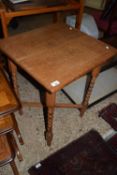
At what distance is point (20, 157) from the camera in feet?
3.69

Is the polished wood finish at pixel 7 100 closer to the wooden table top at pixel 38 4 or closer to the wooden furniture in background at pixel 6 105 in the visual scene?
the wooden furniture in background at pixel 6 105

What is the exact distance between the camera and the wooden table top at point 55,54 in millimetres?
813

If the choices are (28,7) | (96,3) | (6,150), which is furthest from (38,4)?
(96,3)

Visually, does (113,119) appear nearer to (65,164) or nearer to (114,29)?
(65,164)

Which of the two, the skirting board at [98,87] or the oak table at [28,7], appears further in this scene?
the skirting board at [98,87]

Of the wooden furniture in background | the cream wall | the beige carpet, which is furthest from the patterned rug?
the cream wall

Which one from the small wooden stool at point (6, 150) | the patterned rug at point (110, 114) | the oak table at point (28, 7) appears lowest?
the patterned rug at point (110, 114)

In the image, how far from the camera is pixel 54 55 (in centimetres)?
94

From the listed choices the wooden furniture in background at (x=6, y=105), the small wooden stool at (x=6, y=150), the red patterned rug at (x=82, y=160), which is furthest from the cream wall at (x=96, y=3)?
the small wooden stool at (x=6, y=150)

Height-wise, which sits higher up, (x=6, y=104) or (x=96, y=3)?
(x=6, y=104)

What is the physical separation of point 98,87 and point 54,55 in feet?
2.50

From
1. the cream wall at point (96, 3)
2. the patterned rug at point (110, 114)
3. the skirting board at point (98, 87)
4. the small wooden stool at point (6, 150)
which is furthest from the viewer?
the cream wall at point (96, 3)

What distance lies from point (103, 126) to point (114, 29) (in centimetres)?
120

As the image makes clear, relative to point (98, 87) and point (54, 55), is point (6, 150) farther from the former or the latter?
point (98, 87)
